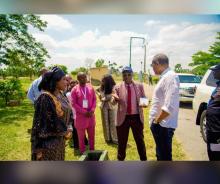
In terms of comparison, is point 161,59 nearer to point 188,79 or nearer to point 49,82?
point 49,82

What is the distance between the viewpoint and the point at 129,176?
3875 mm

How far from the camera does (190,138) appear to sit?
20.2ft

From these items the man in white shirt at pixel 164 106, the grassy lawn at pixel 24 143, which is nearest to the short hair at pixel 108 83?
the grassy lawn at pixel 24 143

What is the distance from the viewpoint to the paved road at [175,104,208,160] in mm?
5039

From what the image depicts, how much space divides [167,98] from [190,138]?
10.3 feet

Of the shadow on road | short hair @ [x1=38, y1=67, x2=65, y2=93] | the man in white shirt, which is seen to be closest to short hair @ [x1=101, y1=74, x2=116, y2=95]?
the man in white shirt

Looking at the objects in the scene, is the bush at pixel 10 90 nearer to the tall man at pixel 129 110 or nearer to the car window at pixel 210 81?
the car window at pixel 210 81

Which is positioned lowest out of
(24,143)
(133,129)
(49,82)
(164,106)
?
(24,143)

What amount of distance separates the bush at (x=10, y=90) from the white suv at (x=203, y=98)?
23.5 ft

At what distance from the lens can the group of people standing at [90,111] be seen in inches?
116

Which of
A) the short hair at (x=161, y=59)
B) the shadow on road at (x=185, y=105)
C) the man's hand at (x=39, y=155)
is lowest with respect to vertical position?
the man's hand at (x=39, y=155)

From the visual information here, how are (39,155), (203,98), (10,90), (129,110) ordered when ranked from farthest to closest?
(10,90), (203,98), (129,110), (39,155)

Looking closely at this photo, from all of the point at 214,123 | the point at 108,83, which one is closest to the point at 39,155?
the point at 214,123

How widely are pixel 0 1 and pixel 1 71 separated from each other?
646 cm
